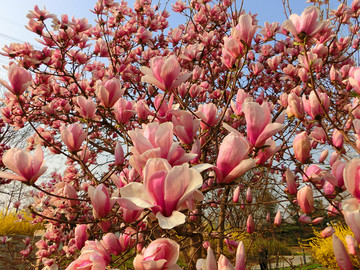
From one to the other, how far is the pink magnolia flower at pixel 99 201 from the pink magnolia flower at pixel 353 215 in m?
0.65

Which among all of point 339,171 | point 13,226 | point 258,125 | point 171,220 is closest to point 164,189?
point 171,220

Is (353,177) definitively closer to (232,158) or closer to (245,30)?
(232,158)

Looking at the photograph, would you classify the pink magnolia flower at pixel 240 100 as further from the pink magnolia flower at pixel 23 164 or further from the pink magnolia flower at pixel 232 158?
the pink magnolia flower at pixel 23 164

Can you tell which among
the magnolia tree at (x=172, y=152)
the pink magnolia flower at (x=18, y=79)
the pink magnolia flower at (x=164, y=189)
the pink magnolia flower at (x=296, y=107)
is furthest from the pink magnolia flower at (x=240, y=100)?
the pink magnolia flower at (x=18, y=79)

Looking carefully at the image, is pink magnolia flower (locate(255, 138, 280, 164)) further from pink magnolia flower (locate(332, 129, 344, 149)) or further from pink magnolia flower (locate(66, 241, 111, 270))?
pink magnolia flower (locate(66, 241, 111, 270))

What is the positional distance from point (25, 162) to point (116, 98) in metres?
0.52

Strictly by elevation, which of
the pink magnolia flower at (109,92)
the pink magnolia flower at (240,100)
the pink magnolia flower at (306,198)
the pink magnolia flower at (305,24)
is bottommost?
the pink magnolia flower at (306,198)

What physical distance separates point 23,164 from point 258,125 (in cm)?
81

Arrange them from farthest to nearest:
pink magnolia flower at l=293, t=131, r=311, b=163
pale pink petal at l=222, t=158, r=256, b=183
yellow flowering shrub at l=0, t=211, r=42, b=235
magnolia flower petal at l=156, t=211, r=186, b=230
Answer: yellow flowering shrub at l=0, t=211, r=42, b=235 < pink magnolia flower at l=293, t=131, r=311, b=163 < pale pink petal at l=222, t=158, r=256, b=183 < magnolia flower petal at l=156, t=211, r=186, b=230

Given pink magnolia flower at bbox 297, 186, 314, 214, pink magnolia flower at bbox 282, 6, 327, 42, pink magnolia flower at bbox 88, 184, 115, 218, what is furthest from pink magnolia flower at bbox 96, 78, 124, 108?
pink magnolia flower at bbox 297, 186, 314, 214

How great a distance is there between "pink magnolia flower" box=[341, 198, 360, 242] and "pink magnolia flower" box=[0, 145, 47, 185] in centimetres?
96

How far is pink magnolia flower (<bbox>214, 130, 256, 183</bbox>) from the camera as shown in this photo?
0.71m

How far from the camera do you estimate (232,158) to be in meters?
0.72

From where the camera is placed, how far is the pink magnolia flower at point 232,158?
71 centimetres
